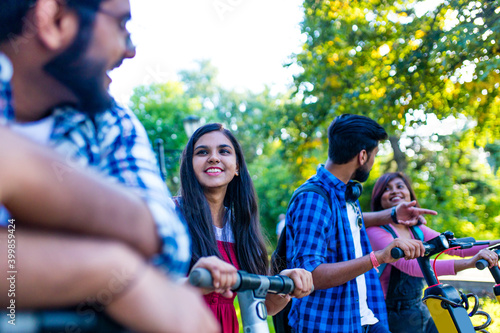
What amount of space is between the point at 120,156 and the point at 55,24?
0.23 m

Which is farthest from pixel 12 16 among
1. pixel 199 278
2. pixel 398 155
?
pixel 398 155

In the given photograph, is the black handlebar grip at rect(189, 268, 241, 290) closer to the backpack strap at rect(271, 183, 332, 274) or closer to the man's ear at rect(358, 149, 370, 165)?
the backpack strap at rect(271, 183, 332, 274)

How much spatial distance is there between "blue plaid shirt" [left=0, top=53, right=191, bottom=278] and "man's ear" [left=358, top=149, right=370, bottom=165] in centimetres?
217

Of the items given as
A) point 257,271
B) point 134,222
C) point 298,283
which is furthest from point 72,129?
point 257,271

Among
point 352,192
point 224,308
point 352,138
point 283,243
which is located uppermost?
point 352,138

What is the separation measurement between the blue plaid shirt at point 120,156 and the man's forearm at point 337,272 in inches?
65.7

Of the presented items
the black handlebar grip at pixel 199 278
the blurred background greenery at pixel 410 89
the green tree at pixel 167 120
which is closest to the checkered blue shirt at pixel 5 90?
the black handlebar grip at pixel 199 278

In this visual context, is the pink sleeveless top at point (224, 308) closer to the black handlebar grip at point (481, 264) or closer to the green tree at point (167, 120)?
the black handlebar grip at point (481, 264)

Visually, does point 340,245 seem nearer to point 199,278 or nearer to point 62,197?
point 199,278

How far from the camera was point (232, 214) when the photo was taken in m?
2.23

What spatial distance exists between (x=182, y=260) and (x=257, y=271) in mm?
1390

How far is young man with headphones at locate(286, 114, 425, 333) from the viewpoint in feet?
7.50

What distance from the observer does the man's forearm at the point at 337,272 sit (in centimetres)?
226

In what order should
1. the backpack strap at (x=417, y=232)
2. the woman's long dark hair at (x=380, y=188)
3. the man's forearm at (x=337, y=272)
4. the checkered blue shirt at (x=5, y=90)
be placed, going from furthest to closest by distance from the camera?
the woman's long dark hair at (x=380, y=188), the backpack strap at (x=417, y=232), the man's forearm at (x=337, y=272), the checkered blue shirt at (x=5, y=90)
